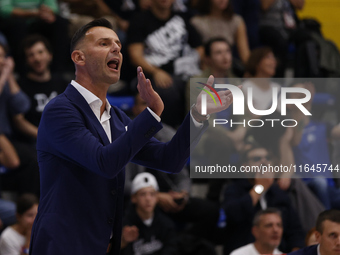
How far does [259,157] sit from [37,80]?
221 centimetres

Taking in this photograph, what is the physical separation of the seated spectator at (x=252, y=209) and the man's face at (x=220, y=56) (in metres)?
1.23

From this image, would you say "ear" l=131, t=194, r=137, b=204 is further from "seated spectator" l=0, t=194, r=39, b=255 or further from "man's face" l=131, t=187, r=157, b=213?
"seated spectator" l=0, t=194, r=39, b=255

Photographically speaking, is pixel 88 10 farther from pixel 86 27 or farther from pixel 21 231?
pixel 86 27

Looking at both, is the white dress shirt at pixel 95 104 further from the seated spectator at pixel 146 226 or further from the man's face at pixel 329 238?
the seated spectator at pixel 146 226

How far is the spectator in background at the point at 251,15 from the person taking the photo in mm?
6355

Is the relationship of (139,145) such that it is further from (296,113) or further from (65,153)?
(296,113)

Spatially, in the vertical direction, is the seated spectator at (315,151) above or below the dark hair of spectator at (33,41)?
below

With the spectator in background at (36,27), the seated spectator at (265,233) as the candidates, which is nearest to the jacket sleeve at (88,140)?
the seated spectator at (265,233)

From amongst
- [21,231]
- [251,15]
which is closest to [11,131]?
[21,231]

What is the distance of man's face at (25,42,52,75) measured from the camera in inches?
197

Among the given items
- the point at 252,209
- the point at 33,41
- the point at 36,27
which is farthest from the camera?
the point at 36,27

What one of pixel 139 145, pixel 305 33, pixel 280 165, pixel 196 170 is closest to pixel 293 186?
pixel 280 165

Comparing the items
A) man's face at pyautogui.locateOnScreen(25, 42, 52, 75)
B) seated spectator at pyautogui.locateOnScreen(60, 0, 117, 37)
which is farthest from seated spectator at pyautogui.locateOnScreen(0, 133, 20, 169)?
seated spectator at pyautogui.locateOnScreen(60, 0, 117, 37)

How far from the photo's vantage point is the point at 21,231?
13.8 feet
